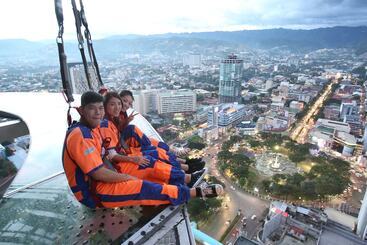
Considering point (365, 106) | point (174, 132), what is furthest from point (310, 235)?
point (365, 106)

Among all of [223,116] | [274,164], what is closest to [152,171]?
[274,164]

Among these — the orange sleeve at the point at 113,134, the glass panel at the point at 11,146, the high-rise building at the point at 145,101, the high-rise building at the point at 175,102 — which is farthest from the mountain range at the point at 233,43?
the orange sleeve at the point at 113,134

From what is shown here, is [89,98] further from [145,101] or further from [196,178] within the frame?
[145,101]

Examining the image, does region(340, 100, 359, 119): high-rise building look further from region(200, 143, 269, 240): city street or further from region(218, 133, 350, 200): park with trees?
region(200, 143, 269, 240): city street

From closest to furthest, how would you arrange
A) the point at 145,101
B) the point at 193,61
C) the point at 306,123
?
the point at 306,123, the point at 145,101, the point at 193,61

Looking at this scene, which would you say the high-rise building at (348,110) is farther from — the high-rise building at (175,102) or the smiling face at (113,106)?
the smiling face at (113,106)

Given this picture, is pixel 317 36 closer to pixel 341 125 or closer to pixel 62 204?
pixel 341 125

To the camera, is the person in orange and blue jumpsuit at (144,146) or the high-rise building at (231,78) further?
the high-rise building at (231,78)
